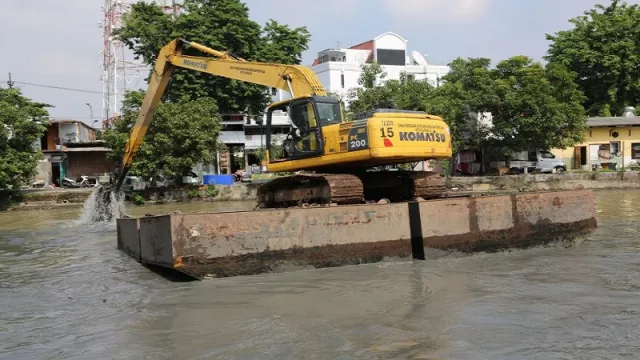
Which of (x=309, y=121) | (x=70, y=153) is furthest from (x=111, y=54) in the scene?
(x=309, y=121)

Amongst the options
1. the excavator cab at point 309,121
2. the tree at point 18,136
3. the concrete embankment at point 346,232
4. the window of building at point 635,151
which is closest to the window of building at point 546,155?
the window of building at point 635,151

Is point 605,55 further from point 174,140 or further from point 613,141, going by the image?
point 174,140

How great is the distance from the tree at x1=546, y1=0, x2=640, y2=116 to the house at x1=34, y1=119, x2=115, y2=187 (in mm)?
36643

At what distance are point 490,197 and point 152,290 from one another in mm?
6077

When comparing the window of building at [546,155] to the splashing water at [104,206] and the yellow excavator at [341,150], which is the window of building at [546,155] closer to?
the splashing water at [104,206]

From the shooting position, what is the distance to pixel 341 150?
34.1ft

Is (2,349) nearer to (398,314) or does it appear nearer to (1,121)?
(398,314)

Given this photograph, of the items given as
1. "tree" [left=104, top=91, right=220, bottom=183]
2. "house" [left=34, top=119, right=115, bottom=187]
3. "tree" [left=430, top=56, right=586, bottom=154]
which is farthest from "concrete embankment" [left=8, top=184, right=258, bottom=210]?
"tree" [left=430, top=56, right=586, bottom=154]

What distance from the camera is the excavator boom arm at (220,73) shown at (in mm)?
12266

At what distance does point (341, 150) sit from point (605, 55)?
38.5m

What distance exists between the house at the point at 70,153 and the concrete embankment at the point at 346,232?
36444mm

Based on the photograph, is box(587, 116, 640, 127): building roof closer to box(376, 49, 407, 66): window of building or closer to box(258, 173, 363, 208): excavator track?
box(376, 49, 407, 66): window of building

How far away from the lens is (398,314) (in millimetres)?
6773

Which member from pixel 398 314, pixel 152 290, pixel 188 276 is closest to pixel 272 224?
pixel 188 276
